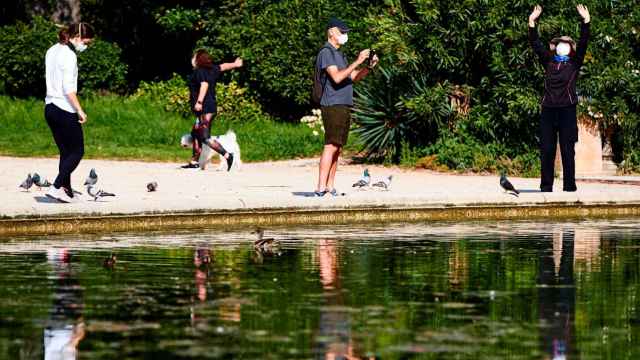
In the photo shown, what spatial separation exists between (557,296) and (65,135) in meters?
7.52

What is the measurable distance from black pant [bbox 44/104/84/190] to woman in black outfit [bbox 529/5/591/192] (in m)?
5.53

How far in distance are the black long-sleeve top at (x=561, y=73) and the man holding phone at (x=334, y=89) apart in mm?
2297

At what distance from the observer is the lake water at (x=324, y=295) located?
8.69 meters

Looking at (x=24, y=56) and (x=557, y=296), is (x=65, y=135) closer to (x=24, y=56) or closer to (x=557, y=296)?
(x=557, y=296)

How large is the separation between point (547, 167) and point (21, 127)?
14098mm

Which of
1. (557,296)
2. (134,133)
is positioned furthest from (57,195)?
(134,133)

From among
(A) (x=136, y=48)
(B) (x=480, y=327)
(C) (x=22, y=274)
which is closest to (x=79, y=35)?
(C) (x=22, y=274)

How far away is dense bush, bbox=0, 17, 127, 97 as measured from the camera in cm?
3331

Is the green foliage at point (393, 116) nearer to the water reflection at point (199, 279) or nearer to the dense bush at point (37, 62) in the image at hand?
the dense bush at point (37, 62)

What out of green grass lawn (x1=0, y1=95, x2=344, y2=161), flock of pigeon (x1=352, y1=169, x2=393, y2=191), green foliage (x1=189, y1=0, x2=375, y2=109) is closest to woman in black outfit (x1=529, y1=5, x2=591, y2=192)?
flock of pigeon (x1=352, y1=169, x2=393, y2=191)

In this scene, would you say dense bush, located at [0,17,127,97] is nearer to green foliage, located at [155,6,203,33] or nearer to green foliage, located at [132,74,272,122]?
green foliage, located at [155,6,203,33]

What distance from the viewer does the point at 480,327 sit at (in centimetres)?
940

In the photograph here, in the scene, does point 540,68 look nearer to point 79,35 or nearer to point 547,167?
point 547,167

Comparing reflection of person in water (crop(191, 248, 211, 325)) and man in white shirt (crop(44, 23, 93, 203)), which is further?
man in white shirt (crop(44, 23, 93, 203))
